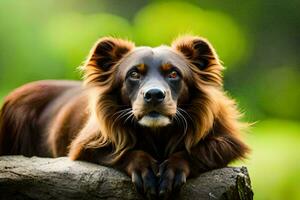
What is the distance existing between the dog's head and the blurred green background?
1.97 m

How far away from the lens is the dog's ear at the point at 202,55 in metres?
Answer: 6.76

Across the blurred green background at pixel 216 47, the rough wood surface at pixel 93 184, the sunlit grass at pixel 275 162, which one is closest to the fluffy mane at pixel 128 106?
the rough wood surface at pixel 93 184

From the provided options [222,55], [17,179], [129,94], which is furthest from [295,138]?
[17,179]

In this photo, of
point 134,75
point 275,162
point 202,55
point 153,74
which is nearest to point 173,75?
point 153,74

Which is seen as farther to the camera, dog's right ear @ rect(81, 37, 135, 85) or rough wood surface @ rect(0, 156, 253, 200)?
dog's right ear @ rect(81, 37, 135, 85)

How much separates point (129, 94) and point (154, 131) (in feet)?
0.94

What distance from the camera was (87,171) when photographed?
6.23 meters

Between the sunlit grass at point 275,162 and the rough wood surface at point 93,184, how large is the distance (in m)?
2.36

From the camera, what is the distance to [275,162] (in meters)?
8.55

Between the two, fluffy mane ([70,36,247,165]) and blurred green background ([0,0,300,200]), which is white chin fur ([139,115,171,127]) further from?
blurred green background ([0,0,300,200])

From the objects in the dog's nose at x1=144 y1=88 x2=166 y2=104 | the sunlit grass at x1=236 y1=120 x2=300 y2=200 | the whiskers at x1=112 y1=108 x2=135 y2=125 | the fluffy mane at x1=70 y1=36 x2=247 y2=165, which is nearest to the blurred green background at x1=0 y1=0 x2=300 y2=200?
the sunlit grass at x1=236 y1=120 x2=300 y2=200

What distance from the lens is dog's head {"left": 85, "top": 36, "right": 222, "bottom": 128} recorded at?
243 inches

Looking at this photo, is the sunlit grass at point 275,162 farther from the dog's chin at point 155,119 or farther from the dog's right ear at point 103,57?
the dog's chin at point 155,119

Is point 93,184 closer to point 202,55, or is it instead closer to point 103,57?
point 103,57
